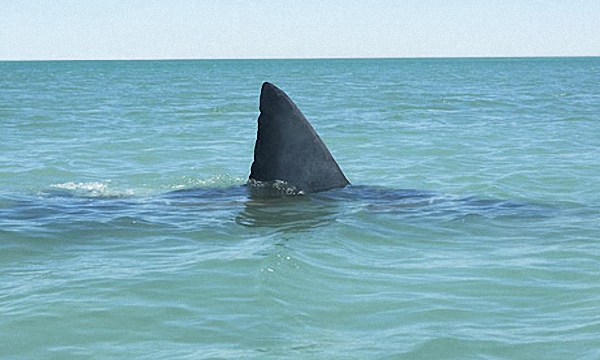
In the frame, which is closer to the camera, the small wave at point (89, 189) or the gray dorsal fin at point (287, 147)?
the gray dorsal fin at point (287, 147)

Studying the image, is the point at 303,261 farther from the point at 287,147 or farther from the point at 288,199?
the point at 287,147

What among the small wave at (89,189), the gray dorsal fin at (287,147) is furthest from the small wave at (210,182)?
the gray dorsal fin at (287,147)

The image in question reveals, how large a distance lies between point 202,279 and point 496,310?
9.35 ft

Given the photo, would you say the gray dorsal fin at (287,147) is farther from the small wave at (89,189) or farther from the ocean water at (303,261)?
the small wave at (89,189)

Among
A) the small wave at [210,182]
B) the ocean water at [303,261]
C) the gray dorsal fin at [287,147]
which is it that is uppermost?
the gray dorsal fin at [287,147]

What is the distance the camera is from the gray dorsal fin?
13.3 m

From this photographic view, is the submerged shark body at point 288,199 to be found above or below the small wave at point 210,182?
above

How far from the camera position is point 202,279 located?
31.0 ft

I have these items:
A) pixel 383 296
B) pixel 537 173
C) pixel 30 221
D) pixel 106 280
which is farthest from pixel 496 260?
pixel 537 173

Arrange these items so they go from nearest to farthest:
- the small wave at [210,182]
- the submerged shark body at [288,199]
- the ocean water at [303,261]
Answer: the ocean water at [303,261] < the submerged shark body at [288,199] < the small wave at [210,182]

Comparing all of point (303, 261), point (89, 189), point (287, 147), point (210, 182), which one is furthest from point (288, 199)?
point (89, 189)

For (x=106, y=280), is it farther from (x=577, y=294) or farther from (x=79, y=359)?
(x=577, y=294)

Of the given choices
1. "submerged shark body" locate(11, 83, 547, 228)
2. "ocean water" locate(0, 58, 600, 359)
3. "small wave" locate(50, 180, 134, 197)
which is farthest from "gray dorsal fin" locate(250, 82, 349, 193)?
"small wave" locate(50, 180, 134, 197)

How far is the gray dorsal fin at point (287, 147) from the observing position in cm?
1330
